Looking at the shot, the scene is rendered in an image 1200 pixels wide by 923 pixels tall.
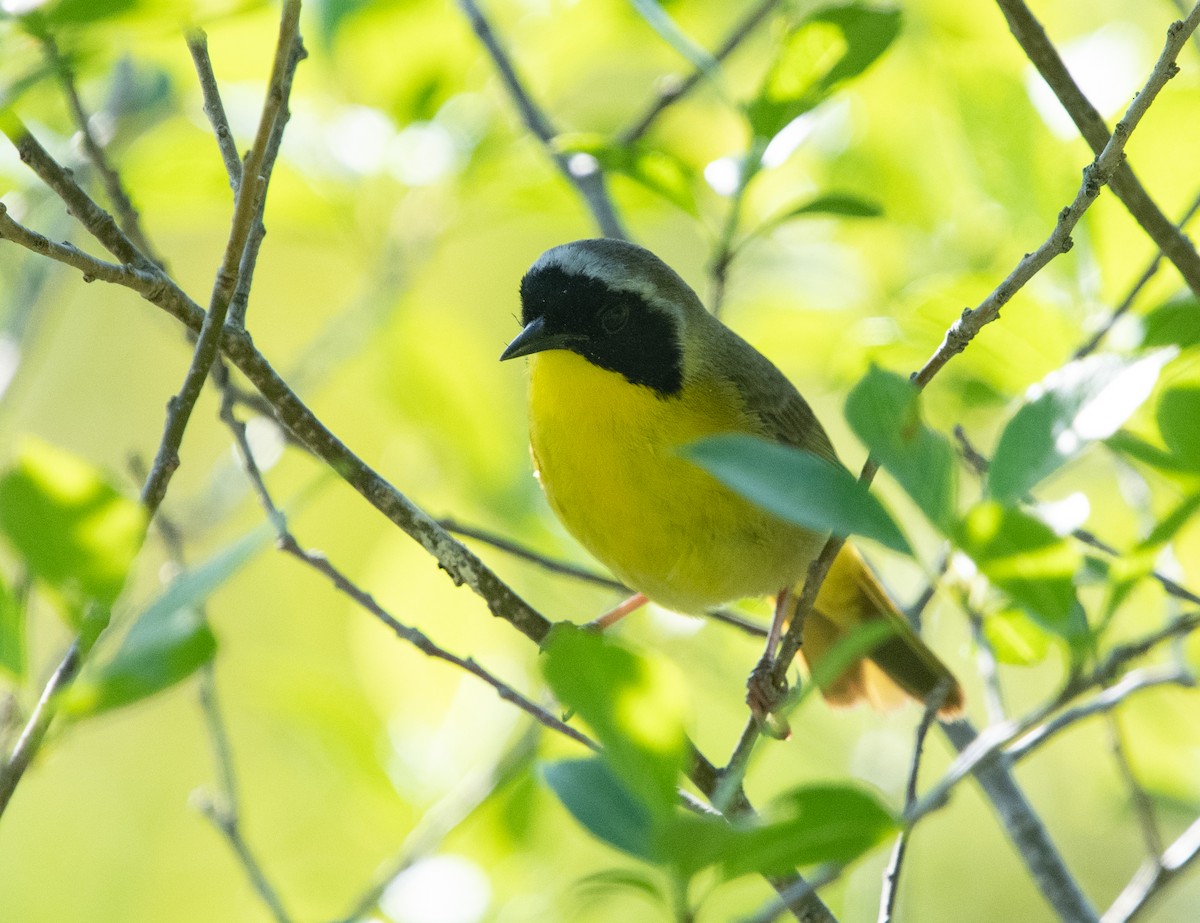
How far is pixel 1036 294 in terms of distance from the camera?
3100 millimetres

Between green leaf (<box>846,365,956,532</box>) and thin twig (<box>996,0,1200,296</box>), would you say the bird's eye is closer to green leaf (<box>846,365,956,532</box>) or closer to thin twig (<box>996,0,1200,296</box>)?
thin twig (<box>996,0,1200,296</box>)

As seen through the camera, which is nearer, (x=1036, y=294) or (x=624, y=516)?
(x=1036, y=294)

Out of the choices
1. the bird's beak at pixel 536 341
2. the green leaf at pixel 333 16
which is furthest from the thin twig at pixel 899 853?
the green leaf at pixel 333 16

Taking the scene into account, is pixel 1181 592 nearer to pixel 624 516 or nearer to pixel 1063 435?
pixel 1063 435

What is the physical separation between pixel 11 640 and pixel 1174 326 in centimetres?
157

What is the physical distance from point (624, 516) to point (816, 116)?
1.15 metres

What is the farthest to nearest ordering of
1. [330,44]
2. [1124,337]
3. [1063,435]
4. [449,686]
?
[449,686]
[330,44]
[1124,337]
[1063,435]

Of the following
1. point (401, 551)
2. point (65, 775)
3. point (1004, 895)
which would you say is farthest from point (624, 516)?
point (65, 775)

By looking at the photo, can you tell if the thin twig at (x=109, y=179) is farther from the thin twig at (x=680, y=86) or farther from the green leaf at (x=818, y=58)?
the thin twig at (x=680, y=86)

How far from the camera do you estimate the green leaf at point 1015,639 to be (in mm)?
2150

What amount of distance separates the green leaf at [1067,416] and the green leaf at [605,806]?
55 cm

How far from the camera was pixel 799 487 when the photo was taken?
152cm

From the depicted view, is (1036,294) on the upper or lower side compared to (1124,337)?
upper

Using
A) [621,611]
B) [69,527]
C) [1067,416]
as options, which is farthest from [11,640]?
[621,611]
